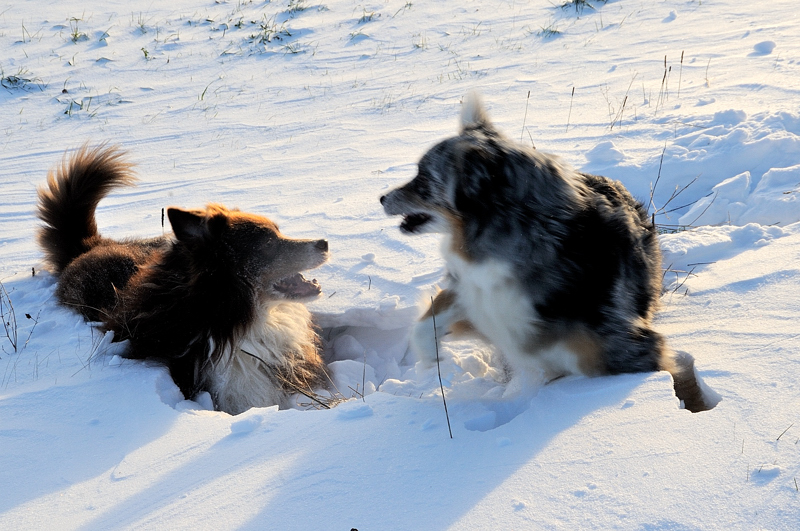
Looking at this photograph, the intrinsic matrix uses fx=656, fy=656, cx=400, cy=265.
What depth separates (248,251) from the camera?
164 inches

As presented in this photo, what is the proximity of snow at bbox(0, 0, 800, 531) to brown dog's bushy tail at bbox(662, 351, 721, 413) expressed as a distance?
0.21 ft

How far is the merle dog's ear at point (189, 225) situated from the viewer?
389 cm

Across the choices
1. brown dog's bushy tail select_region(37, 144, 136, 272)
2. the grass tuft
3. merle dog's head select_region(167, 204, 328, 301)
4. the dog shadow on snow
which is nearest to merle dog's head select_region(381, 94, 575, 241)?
the dog shadow on snow

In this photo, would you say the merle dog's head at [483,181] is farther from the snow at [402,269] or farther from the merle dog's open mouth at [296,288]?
the merle dog's open mouth at [296,288]

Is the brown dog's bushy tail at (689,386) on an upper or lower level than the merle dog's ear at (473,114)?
lower

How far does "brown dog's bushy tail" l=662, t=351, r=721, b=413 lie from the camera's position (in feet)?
9.68

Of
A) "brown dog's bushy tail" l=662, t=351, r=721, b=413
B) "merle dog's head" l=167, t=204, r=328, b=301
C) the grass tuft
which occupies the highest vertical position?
the grass tuft

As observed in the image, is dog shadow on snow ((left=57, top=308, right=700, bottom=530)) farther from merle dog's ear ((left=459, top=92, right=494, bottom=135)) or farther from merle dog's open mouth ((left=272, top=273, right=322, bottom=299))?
merle dog's ear ((left=459, top=92, right=494, bottom=135))

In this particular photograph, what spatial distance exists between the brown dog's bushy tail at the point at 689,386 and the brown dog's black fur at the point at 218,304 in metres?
2.22

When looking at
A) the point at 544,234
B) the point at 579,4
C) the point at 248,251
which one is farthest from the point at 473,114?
the point at 579,4

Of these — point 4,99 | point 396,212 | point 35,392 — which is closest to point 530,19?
point 4,99

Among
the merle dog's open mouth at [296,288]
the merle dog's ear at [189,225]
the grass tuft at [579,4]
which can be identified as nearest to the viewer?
the merle dog's ear at [189,225]

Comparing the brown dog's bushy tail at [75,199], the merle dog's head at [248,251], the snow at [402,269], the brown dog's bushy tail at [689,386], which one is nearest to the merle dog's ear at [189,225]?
the merle dog's head at [248,251]

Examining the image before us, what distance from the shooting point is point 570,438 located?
2.62 metres
